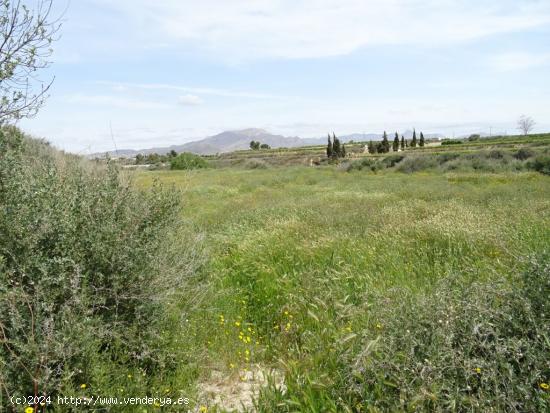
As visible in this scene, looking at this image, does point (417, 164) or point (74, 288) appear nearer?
point (74, 288)

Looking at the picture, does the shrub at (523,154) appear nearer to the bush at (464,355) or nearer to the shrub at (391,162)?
the shrub at (391,162)

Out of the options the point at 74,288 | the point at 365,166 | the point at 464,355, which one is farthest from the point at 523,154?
the point at 74,288

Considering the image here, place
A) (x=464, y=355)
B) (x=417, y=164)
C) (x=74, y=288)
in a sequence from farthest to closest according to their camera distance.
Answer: (x=417, y=164)
(x=74, y=288)
(x=464, y=355)

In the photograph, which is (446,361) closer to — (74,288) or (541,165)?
(74,288)

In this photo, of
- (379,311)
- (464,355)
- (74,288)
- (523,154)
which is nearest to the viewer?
(464,355)

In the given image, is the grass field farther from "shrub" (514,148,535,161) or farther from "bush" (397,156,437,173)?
"shrub" (514,148,535,161)

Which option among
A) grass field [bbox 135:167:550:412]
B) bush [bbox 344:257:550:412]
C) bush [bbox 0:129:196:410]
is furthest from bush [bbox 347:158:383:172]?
bush [bbox 0:129:196:410]

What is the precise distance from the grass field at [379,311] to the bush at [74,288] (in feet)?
1.93

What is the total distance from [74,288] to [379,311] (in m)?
2.76

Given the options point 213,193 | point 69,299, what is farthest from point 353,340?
point 213,193

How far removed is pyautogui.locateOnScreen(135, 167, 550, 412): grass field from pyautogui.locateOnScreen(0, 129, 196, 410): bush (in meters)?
0.59

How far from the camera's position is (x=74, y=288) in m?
3.28

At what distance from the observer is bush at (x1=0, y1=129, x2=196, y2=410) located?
285 centimetres

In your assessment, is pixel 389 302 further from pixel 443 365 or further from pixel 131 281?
pixel 131 281
